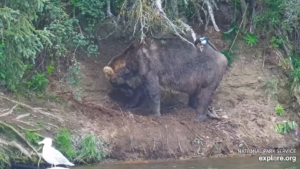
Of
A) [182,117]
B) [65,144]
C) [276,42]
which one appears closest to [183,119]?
[182,117]

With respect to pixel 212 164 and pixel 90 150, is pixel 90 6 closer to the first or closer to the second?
pixel 90 150

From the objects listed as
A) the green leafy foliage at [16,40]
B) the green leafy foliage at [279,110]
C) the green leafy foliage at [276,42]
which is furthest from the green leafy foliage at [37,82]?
the green leafy foliage at [276,42]

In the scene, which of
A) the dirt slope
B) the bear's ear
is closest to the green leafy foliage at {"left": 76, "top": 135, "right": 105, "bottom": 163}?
the dirt slope

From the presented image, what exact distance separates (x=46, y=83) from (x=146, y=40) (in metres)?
2.07

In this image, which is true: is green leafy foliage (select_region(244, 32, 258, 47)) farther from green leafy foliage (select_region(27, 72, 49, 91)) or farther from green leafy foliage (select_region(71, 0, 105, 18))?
green leafy foliage (select_region(27, 72, 49, 91))

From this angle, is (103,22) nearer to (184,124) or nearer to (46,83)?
(46,83)

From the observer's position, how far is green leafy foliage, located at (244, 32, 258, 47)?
14.2 meters

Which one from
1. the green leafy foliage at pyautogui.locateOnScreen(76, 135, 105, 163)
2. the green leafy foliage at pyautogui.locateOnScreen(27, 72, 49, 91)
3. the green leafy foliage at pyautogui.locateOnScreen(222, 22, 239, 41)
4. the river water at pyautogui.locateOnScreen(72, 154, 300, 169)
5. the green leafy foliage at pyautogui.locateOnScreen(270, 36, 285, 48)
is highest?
the green leafy foliage at pyautogui.locateOnScreen(222, 22, 239, 41)

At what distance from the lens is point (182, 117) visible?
12.9m

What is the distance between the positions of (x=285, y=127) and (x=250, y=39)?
218 cm

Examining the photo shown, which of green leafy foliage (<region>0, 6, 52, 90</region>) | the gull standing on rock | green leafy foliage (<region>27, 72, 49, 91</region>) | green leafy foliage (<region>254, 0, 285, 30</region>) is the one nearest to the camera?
the gull standing on rock

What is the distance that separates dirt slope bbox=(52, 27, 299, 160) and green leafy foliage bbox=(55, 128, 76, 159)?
0.58 metres

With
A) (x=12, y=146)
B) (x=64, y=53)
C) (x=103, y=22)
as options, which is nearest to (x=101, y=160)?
(x=12, y=146)

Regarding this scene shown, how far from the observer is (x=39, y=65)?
1273cm
